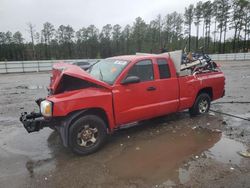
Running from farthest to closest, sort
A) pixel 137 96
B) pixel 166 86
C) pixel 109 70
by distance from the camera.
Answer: pixel 166 86, pixel 109 70, pixel 137 96

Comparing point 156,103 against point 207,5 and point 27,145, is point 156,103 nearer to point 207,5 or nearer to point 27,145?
point 27,145

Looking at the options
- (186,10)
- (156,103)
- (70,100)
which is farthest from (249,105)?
(186,10)

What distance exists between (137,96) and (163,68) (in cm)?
116

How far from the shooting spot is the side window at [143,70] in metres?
5.03

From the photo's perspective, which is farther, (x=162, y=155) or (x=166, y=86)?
(x=166, y=86)

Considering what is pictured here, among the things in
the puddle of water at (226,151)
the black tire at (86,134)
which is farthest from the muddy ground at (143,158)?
the black tire at (86,134)

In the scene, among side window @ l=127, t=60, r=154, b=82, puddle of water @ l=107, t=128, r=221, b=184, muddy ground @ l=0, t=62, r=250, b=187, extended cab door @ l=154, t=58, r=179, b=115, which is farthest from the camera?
extended cab door @ l=154, t=58, r=179, b=115

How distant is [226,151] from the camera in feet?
14.6

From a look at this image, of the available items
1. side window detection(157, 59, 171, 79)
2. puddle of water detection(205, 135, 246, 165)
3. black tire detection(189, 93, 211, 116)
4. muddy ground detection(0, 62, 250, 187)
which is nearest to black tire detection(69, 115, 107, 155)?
muddy ground detection(0, 62, 250, 187)

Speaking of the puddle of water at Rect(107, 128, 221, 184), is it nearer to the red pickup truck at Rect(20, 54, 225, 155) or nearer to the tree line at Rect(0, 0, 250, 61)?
the red pickup truck at Rect(20, 54, 225, 155)

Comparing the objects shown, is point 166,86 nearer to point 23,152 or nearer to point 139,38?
point 23,152

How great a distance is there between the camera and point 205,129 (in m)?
5.67

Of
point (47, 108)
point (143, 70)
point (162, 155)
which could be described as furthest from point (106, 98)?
point (162, 155)

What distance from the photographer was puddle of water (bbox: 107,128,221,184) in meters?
3.64
